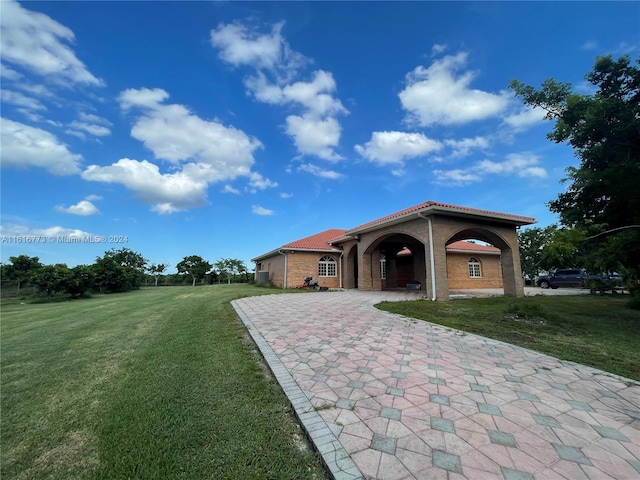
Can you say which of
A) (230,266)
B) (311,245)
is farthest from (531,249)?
(230,266)

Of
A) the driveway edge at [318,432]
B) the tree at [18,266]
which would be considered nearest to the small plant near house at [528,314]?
the driveway edge at [318,432]

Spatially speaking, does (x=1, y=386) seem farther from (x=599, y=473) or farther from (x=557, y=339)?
(x=557, y=339)

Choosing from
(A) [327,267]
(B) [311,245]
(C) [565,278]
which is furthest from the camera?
(C) [565,278]

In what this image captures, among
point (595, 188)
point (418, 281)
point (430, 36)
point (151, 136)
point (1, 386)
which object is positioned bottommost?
point (1, 386)

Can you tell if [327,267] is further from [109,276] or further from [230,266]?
[230,266]

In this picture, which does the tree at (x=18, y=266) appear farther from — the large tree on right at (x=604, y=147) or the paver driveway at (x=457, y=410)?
the large tree on right at (x=604, y=147)

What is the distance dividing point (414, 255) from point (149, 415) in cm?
1824

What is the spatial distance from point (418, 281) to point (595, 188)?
11.0 m

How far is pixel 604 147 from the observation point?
799cm

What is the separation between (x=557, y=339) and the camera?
533 cm

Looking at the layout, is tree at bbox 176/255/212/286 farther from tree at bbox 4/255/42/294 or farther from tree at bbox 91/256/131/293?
tree at bbox 4/255/42/294

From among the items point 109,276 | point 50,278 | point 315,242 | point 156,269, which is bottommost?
point 50,278

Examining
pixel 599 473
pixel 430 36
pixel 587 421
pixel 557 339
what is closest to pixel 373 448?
pixel 599 473

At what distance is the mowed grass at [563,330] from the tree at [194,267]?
120ft
